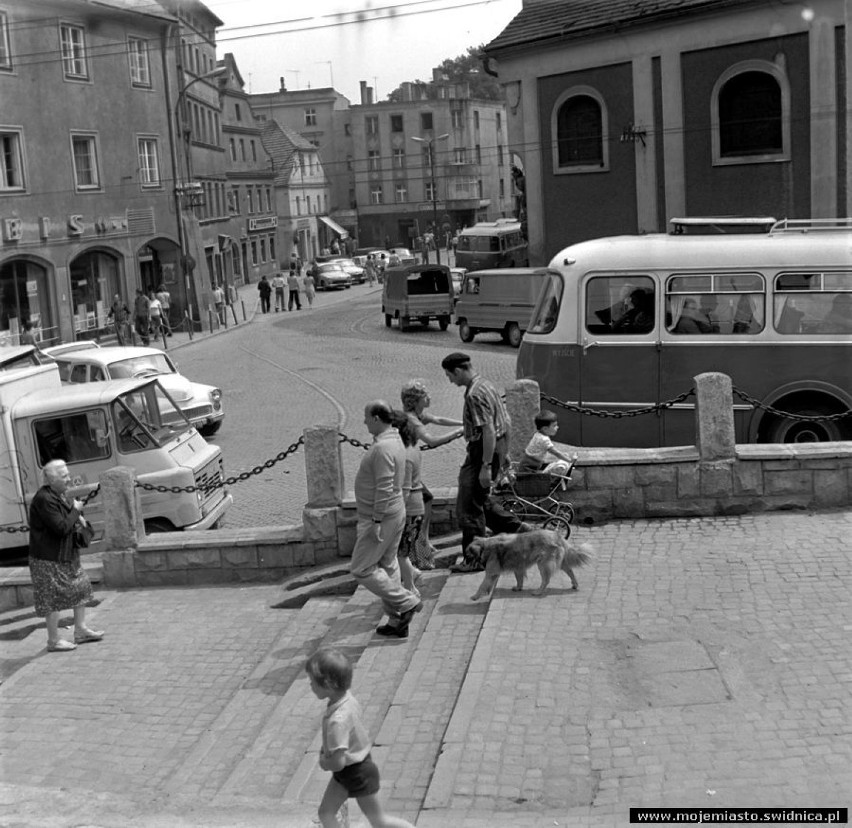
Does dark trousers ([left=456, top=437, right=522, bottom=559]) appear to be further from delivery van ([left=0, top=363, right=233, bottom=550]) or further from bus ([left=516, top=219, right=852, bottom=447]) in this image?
bus ([left=516, top=219, right=852, bottom=447])

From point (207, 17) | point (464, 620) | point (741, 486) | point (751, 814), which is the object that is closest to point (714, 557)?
point (741, 486)

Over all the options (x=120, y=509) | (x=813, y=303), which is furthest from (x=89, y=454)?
(x=813, y=303)

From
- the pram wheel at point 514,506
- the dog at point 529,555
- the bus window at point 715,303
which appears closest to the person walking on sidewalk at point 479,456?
the pram wheel at point 514,506

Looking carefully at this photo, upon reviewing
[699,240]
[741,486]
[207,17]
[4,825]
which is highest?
[207,17]

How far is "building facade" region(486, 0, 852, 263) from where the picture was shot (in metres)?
25.5

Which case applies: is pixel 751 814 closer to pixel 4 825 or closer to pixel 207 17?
pixel 4 825

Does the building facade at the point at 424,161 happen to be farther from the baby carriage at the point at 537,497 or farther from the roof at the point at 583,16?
the baby carriage at the point at 537,497

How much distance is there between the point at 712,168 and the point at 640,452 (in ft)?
57.4

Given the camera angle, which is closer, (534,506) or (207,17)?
(534,506)

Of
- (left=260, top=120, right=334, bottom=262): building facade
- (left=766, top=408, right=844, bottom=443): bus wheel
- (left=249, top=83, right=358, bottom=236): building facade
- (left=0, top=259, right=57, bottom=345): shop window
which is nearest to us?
(left=766, top=408, right=844, bottom=443): bus wheel

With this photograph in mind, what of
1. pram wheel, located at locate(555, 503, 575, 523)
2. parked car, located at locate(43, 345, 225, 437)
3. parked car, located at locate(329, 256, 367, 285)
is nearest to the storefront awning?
parked car, located at locate(329, 256, 367, 285)

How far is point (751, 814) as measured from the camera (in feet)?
19.7

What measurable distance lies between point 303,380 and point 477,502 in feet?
58.2

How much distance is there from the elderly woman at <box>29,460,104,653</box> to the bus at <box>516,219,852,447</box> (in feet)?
20.2
